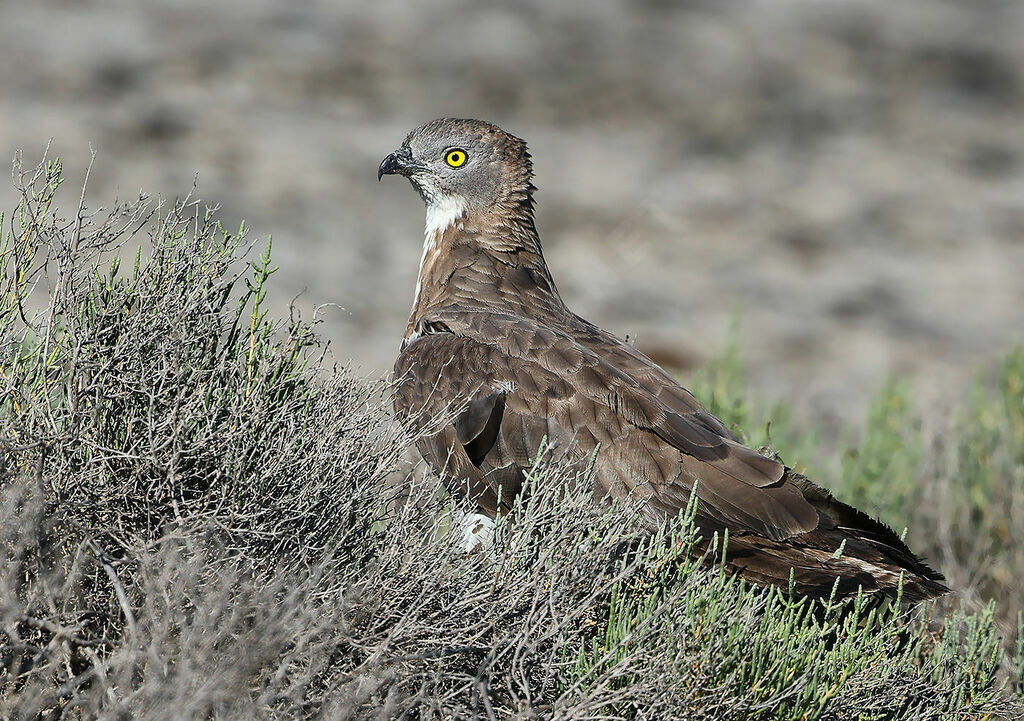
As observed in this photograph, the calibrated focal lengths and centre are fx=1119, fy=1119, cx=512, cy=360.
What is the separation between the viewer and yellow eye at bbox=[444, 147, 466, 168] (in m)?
6.17

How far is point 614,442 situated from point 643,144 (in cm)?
1215

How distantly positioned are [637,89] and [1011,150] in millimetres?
5684

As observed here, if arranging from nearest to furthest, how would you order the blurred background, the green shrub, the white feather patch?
the green shrub < the white feather patch < the blurred background

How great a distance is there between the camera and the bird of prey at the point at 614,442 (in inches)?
176

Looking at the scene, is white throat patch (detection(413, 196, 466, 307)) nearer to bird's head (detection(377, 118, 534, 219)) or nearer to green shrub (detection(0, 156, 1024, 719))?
bird's head (detection(377, 118, 534, 219))

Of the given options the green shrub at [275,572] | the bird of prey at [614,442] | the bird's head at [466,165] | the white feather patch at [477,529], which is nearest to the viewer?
the green shrub at [275,572]

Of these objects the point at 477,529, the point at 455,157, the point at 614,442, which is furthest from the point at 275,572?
the point at 455,157

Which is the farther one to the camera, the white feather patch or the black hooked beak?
the black hooked beak

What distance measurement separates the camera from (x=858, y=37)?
18.6 meters

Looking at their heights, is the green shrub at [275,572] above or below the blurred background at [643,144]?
below

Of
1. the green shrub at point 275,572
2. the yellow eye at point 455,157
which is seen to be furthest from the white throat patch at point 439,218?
the green shrub at point 275,572

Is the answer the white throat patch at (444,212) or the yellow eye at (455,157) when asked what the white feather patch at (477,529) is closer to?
the white throat patch at (444,212)

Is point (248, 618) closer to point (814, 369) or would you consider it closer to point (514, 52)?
point (814, 369)

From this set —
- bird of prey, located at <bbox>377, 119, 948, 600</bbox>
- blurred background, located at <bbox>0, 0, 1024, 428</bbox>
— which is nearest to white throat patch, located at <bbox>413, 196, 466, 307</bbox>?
bird of prey, located at <bbox>377, 119, 948, 600</bbox>
